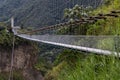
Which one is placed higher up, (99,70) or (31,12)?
(99,70)

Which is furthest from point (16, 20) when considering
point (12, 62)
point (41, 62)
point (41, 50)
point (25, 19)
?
point (12, 62)

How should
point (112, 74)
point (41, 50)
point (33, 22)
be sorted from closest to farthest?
point (112, 74) < point (41, 50) < point (33, 22)

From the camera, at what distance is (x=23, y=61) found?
25953mm

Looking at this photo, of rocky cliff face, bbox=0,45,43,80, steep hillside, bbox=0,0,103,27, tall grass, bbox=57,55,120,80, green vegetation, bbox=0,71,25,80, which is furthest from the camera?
steep hillside, bbox=0,0,103,27

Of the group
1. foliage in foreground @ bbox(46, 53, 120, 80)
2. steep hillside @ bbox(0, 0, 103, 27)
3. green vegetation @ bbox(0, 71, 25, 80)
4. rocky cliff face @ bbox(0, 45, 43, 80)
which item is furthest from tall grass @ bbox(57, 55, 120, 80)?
steep hillside @ bbox(0, 0, 103, 27)

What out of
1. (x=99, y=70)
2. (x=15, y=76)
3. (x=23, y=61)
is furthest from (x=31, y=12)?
(x=99, y=70)

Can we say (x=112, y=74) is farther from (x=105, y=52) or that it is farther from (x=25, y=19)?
(x=25, y=19)

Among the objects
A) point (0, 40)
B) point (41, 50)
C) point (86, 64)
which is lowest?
point (41, 50)

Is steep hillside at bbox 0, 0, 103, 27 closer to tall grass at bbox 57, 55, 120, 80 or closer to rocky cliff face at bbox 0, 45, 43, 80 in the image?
rocky cliff face at bbox 0, 45, 43, 80

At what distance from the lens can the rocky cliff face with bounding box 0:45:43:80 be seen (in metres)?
25.0

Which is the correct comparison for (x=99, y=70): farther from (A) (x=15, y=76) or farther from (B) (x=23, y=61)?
(B) (x=23, y=61)

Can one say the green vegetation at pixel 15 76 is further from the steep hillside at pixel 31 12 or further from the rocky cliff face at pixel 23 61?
the steep hillside at pixel 31 12

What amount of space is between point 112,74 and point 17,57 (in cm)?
2349

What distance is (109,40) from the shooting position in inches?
115
